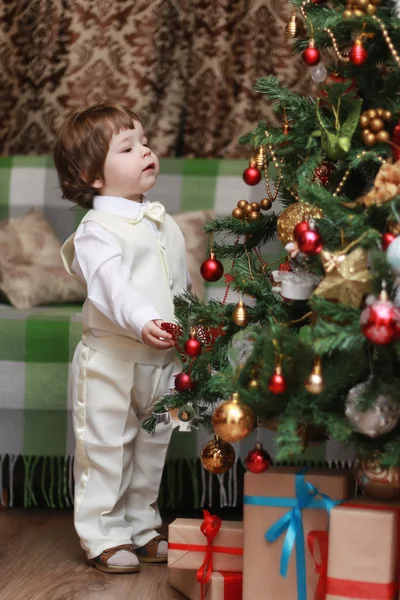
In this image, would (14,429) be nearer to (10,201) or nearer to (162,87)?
(10,201)

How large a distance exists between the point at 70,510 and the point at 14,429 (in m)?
0.26

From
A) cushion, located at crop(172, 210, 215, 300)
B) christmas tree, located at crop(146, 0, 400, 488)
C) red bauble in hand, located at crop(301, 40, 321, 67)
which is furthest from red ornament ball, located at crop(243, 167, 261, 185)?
cushion, located at crop(172, 210, 215, 300)

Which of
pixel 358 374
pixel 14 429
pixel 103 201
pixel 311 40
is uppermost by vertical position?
pixel 311 40

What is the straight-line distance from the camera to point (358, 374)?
48.7 inches

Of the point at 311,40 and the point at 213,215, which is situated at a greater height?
the point at 311,40

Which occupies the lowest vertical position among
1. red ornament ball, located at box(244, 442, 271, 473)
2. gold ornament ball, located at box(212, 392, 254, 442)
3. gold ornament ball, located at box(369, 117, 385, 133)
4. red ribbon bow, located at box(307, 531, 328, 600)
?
red ribbon bow, located at box(307, 531, 328, 600)

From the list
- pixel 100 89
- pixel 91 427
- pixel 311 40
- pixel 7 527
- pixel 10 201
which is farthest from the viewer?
pixel 100 89

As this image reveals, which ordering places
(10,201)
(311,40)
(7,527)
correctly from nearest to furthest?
(311,40) < (7,527) < (10,201)

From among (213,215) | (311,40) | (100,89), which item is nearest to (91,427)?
(311,40)

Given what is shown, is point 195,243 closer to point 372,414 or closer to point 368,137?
point 368,137

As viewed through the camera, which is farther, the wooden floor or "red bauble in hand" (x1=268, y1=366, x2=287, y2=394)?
the wooden floor

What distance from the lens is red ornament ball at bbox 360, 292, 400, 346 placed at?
109 centimetres

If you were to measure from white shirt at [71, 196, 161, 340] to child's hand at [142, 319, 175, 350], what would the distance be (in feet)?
0.03

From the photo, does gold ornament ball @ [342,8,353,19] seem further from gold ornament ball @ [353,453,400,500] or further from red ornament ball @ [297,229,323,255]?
gold ornament ball @ [353,453,400,500]
